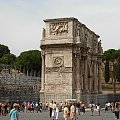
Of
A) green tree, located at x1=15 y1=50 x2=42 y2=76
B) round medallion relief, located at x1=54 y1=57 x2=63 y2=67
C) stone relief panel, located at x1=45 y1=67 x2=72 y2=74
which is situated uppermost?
green tree, located at x1=15 y1=50 x2=42 y2=76

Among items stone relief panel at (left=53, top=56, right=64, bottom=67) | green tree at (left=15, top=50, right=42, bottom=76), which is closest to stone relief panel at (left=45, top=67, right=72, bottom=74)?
stone relief panel at (left=53, top=56, right=64, bottom=67)

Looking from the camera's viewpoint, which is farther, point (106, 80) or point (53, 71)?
point (106, 80)

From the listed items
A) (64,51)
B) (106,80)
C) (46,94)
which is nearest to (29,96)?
(46,94)

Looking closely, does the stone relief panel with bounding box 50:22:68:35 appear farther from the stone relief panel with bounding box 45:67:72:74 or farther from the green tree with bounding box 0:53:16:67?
the green tree with bounding box 0:53:16:67

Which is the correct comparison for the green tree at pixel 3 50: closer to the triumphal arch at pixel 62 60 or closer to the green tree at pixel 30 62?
the green tree at pixel 30 62

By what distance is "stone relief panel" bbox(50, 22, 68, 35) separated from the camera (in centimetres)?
3494

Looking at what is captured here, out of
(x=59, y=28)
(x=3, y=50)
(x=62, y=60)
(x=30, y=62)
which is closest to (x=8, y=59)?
(x=3, y=50)

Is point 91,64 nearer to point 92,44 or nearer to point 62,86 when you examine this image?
point 92,44

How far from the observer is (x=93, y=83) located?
42.8m

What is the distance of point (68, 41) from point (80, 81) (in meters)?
4.19

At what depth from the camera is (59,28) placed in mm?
35188

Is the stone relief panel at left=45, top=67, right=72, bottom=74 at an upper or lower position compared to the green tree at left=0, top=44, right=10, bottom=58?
lower

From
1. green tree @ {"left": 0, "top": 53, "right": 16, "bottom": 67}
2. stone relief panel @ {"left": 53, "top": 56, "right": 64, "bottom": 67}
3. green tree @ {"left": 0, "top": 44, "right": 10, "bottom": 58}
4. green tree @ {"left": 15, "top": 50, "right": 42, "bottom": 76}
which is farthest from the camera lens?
green tree @ {"left": 0, "top": 44, "right": 10, "bottom": 58}

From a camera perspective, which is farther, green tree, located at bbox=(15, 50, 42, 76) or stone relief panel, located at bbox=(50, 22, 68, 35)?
green tree, located at bbox=(15, 50, 42, 76)
